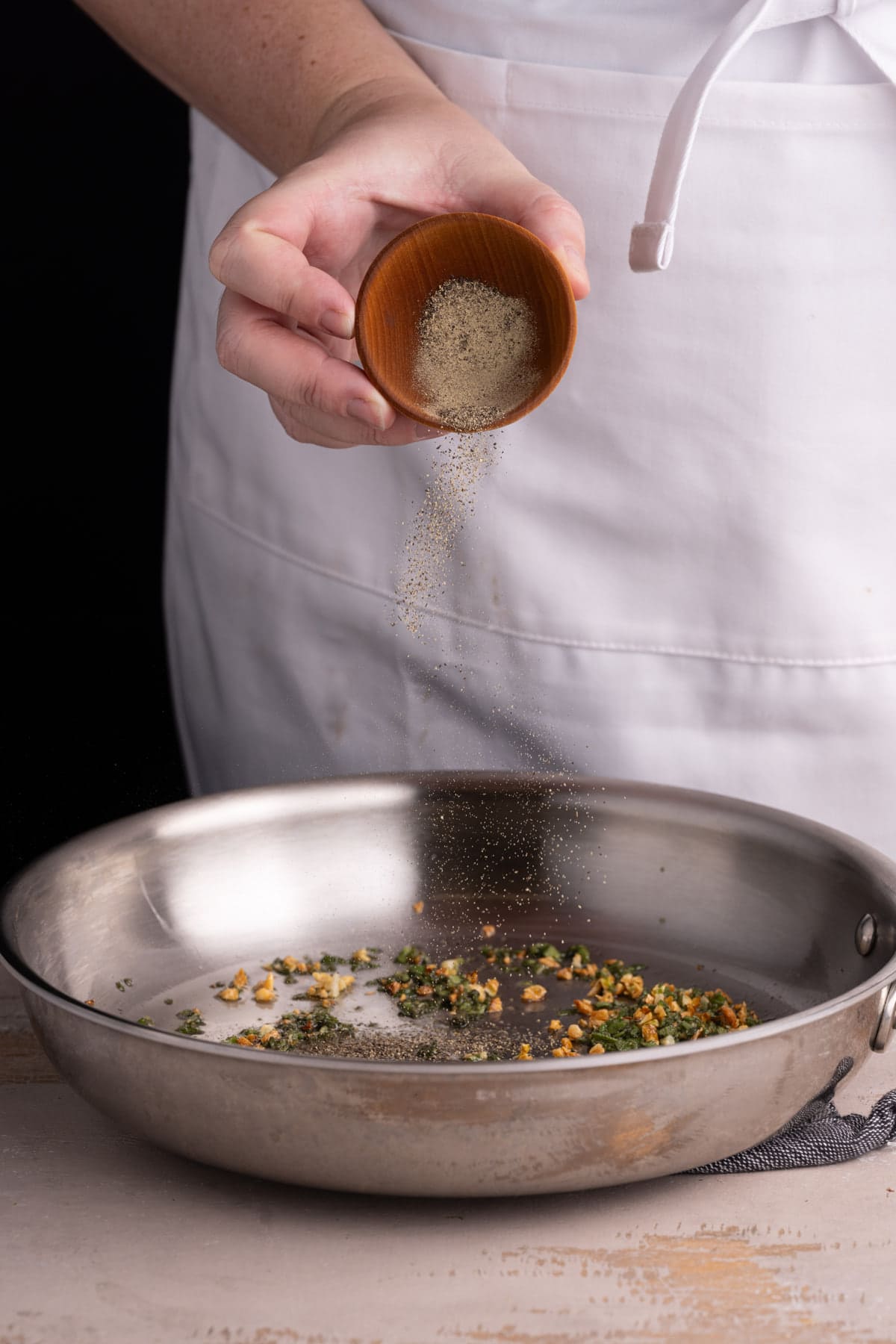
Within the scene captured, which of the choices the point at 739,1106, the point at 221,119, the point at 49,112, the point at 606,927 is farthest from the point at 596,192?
the point at 49,112

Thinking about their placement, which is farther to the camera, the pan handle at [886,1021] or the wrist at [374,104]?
the wrist at [374,104]

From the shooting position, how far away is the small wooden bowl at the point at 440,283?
0.75m

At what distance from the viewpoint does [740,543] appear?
93 cm

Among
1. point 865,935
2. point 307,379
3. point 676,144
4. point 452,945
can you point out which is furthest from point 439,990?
point 676,144

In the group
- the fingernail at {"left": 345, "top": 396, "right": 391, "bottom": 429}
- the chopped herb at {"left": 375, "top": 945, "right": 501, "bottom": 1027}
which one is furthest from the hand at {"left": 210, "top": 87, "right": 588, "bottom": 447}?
the chopped herb at {"left": 375, "top": 945, "right": 501, "bottom": 1027}

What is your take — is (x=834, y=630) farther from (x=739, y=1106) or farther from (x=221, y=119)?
(x=221, y=119)

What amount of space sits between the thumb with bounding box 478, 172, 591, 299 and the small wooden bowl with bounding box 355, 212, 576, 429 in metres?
0.02

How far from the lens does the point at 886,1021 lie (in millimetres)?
651

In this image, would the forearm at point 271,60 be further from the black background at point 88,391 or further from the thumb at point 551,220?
the black background at point 88,391

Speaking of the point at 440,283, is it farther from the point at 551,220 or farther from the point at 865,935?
the point at 865,935

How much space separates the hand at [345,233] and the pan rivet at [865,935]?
343 mm

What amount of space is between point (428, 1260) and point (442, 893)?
36 cm

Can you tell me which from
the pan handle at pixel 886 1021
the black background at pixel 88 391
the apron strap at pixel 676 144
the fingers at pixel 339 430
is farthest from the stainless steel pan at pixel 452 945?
the black background at pixel 88 391

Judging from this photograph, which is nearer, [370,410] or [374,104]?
[370,410]
